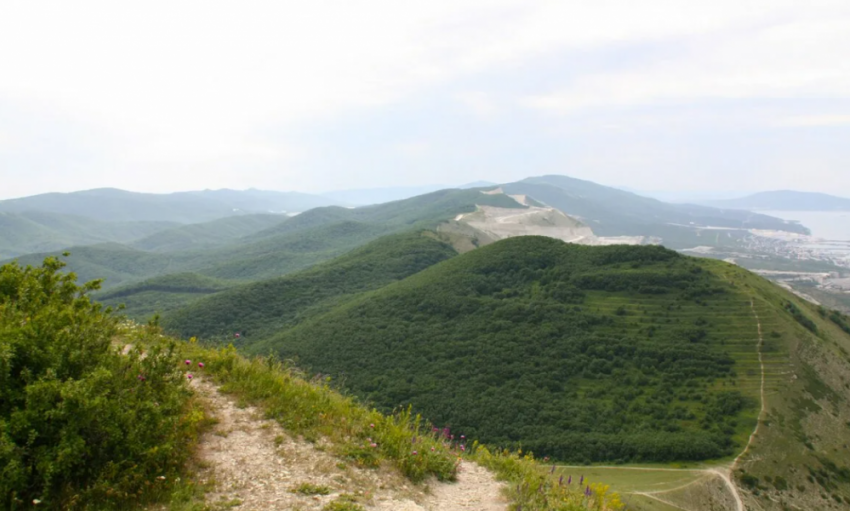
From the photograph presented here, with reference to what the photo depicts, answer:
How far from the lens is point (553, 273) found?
218ft

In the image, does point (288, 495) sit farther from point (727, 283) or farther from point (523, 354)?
point (727, 283)

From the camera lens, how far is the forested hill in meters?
39.9

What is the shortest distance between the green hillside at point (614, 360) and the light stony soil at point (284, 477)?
30.1m

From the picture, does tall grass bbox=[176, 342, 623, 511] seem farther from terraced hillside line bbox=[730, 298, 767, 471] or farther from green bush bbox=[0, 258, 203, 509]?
terraced hillside line bbox=[730, 298, 767, 471]

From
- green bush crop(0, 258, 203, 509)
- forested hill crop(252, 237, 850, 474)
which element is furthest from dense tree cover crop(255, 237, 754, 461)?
green bush crop(0, 258, 203, 509)

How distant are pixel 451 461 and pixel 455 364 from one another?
4319cm

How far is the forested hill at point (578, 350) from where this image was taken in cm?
3994

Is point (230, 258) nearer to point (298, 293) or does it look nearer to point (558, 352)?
point (298, 293)

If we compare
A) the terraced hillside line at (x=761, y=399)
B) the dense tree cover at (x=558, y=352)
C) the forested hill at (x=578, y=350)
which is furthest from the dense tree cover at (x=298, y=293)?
the terraced hillside line at (x=761, y=399)

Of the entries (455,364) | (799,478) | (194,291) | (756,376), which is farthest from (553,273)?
(194,291)

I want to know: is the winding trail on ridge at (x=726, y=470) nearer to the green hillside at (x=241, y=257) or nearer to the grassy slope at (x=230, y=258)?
the green hillside at (x=241, y=257)

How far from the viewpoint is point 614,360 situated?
4831 cm

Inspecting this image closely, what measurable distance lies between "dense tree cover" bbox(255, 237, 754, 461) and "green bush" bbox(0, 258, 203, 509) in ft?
120

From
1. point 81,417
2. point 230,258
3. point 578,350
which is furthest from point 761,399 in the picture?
point 230,258
